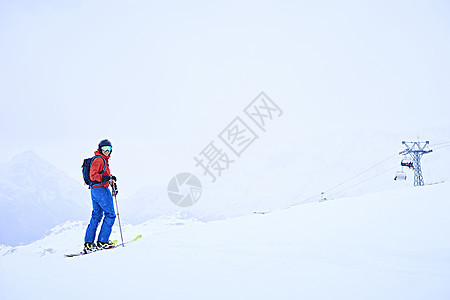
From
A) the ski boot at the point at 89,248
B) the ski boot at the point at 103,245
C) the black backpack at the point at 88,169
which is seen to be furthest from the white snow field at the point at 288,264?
the black backpack at the point at 88,169

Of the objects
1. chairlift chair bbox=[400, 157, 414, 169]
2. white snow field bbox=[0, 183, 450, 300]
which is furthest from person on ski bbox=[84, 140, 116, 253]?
chairlift chair bbox=[400, 157, 414, 169]

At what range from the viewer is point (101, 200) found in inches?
265

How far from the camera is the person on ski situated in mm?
6590

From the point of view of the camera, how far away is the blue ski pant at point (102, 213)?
265 inches

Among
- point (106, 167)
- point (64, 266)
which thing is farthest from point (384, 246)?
point (106, 167)

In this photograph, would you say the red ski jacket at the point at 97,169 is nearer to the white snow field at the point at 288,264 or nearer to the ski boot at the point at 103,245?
the ski boot at the point at 103,245

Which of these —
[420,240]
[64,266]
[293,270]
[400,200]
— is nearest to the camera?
[293,270]

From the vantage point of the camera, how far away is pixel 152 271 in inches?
157

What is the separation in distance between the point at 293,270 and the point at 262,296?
652 mm

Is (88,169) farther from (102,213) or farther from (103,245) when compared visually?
(103,245)

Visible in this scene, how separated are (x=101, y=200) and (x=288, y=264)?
4666 millimetres

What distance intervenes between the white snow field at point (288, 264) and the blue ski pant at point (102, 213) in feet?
3.41

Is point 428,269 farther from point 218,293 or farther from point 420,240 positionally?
point 218,293

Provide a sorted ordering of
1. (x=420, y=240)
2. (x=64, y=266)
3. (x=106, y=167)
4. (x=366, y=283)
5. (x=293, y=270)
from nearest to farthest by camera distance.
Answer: (x=366, y=283) < (x=293, y=270) < (x=420, y=240) < (x=64, y=266) < (x=106, y=167)
